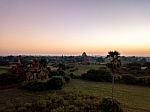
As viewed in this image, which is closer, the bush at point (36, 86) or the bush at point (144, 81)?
the bush at point (36, 86)

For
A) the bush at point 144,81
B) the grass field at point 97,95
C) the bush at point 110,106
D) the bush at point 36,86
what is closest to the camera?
the bush at point 110,106

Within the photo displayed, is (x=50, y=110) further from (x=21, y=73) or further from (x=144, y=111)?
(x=21, y=73)

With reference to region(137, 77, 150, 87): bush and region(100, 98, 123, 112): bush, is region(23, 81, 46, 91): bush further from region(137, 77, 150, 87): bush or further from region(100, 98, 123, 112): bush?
region(137, 77, 150, 87): bush

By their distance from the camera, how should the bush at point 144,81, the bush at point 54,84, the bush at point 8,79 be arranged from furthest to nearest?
1. the bush at point 144,81
2. the bush at point 8,79
3. the bush at point 54,84

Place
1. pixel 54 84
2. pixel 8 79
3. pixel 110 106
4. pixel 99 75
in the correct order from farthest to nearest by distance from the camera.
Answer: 1. pixel 99 75
2. pixel 8 79
3. pixel 54 84
4. pixel 110 106

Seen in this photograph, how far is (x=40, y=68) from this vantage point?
6969cm

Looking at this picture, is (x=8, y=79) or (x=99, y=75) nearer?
(x=8, y=79)

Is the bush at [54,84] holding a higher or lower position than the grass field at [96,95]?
higher

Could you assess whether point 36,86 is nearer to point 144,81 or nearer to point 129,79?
point 129,79

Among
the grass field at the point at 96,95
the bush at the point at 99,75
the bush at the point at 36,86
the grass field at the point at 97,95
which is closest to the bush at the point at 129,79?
the bush at the point at 99,75

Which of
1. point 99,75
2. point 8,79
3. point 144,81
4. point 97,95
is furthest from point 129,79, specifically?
point 8,79

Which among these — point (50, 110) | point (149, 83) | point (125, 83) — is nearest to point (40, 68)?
point (125, 83)

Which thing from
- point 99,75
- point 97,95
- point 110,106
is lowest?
point 97,95

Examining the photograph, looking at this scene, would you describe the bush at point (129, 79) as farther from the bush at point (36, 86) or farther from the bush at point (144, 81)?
the bush at point (36, 86)
